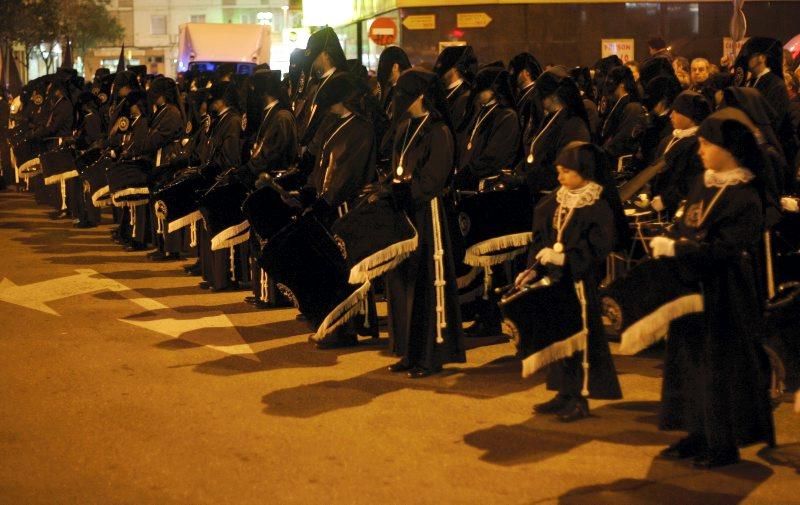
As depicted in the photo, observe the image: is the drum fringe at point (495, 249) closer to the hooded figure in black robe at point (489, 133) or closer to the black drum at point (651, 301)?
the hooded figure in black robe at point (489, 133)

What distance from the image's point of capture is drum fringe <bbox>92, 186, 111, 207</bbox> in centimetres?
1638

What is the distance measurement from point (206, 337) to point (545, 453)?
4357mm

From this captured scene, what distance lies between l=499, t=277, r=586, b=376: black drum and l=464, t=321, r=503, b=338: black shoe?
3157mm

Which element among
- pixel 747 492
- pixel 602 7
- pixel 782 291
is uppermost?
pixel 602 7

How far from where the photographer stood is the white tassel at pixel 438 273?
28.5ft

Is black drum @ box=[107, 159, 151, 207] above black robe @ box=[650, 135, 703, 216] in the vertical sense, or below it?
below

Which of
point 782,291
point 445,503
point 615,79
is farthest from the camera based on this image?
point 615,79

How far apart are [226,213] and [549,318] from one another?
5464 mm

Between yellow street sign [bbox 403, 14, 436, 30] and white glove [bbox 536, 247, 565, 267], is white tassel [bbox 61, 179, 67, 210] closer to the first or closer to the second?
yellow street sign [bbox 403, 14, 436, 30]

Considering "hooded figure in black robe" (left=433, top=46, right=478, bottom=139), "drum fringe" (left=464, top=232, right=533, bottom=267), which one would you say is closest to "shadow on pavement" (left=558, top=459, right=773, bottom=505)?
"drum fringe" (left=464, top=232, right=533, bottom=267)

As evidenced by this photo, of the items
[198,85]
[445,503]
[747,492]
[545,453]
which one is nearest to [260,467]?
[445,503]

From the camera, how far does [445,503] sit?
20.0ft

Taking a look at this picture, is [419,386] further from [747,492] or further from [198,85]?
[198,85]

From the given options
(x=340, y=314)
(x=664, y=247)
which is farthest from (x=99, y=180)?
(x=664, y=247)
